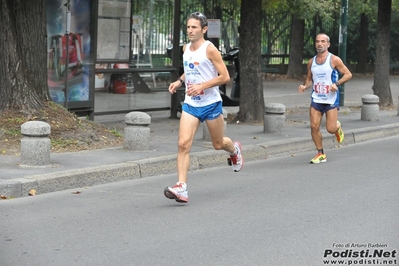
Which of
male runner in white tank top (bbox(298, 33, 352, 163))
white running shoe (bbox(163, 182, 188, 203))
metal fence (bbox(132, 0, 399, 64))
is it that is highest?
metal fence (bbox(132, 0, 399, 64))

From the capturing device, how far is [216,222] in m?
7.90

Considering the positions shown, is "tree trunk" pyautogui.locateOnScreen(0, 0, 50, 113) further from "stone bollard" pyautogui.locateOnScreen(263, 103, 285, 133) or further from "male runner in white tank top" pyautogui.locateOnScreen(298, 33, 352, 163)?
"stone bollard" pyautogui.locateOnScreen(263, 103, 285, 133)

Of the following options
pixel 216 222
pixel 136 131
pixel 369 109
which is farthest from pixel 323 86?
pixel 369 109

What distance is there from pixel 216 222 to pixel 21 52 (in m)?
5.40

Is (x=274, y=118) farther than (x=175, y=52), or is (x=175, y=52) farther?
(x=175, y=52)

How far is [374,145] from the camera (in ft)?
49.0

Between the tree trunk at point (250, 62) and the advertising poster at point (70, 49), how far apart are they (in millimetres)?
3150

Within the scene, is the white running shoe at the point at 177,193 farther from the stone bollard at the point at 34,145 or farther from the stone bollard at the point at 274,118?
the stone bollard at the point at 274,118

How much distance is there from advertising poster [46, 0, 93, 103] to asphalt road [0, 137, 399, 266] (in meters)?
4.52

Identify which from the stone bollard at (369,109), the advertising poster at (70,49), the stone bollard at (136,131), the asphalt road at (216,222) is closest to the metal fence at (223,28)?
the advertising poster at (70,49)

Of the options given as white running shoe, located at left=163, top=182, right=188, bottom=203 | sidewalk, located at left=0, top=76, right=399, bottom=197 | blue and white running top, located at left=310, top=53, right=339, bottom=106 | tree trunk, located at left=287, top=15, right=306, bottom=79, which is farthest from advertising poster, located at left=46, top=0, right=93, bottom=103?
tree trunk, located at left=287, top=15, right=306, bottom=79

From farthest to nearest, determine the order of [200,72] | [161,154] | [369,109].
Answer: [369,109] → [161,154] → [200,72]

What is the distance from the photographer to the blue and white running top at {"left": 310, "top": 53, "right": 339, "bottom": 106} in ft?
40.6

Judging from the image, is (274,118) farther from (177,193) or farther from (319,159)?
(177,193)
